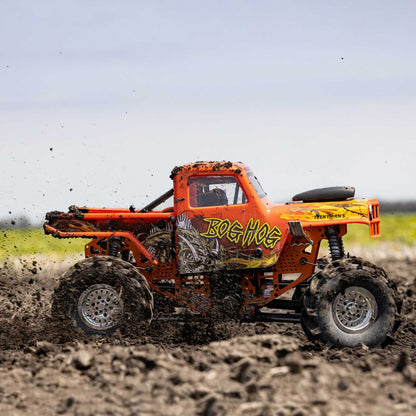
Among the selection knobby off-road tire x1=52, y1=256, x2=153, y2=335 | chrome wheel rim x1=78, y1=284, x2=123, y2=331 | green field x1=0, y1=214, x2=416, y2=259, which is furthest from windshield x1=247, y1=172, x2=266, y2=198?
green field x1=0, y1=214, x2=416, y2=259

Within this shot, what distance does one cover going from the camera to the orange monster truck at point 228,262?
373 inches

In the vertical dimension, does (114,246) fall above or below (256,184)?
below

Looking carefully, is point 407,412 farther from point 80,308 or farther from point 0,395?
point 80,308

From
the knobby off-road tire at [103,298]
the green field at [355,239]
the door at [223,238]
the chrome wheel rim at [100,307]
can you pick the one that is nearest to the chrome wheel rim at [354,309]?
the door at [223,238]

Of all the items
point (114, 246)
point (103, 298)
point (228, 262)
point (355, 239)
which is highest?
point (114, 246)

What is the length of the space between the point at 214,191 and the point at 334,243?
1929 mm

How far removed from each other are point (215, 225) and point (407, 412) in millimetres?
4750

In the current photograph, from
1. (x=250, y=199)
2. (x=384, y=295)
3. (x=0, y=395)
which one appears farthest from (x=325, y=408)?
(x=250, y=199)

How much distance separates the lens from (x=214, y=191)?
10164 mm

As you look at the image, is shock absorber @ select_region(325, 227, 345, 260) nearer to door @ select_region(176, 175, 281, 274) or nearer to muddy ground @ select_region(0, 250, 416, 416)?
door @ select_region(176, 175, 281, 274)

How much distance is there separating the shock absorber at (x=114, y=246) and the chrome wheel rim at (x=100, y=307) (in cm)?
67

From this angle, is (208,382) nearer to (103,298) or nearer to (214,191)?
(103,298)

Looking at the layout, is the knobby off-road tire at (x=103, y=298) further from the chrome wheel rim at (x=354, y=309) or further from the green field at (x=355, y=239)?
the green field at (x=355, y=239)

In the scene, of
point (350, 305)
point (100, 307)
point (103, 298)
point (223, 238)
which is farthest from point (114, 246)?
point (350, 305)
